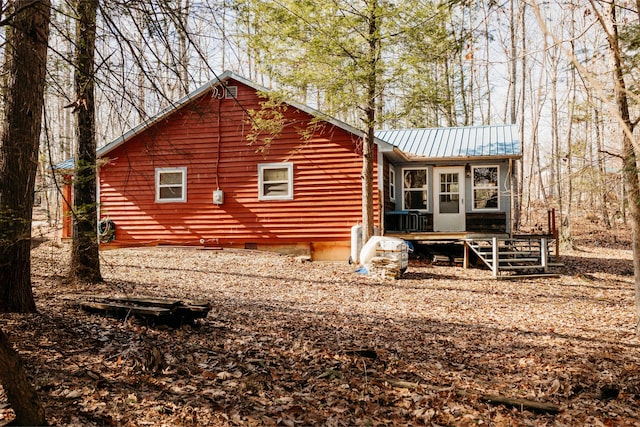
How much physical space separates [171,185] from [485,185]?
10298 mm

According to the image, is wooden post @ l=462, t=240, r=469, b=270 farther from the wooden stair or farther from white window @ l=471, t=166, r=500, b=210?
white window @ l=471, t=166, r=500, b=210

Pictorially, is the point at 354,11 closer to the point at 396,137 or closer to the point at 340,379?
the point at 396,137

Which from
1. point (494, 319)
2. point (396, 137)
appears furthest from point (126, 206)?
point (494, 319)

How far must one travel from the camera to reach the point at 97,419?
10.2 feet

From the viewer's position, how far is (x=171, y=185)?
1502cm

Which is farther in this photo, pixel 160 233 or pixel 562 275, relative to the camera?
pixel 160 233

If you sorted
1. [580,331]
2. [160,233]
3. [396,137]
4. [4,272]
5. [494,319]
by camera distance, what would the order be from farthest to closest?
[396,137] → [160,233] → [494,319] → [580,331] → [4,272]

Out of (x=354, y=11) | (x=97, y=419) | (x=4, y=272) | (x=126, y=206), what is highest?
(x=354, y=11)

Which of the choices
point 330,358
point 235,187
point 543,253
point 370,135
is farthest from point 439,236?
point 330,358

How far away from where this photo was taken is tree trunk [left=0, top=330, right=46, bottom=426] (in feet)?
8.25

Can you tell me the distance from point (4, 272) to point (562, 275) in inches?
477

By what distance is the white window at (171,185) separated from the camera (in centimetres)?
1489

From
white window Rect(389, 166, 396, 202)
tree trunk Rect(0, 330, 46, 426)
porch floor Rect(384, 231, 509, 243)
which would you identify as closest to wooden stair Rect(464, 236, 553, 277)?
porch floor Rect(384, 231, 509, 243)

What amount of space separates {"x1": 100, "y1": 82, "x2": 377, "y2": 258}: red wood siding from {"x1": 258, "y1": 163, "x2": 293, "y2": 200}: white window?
163 mm
